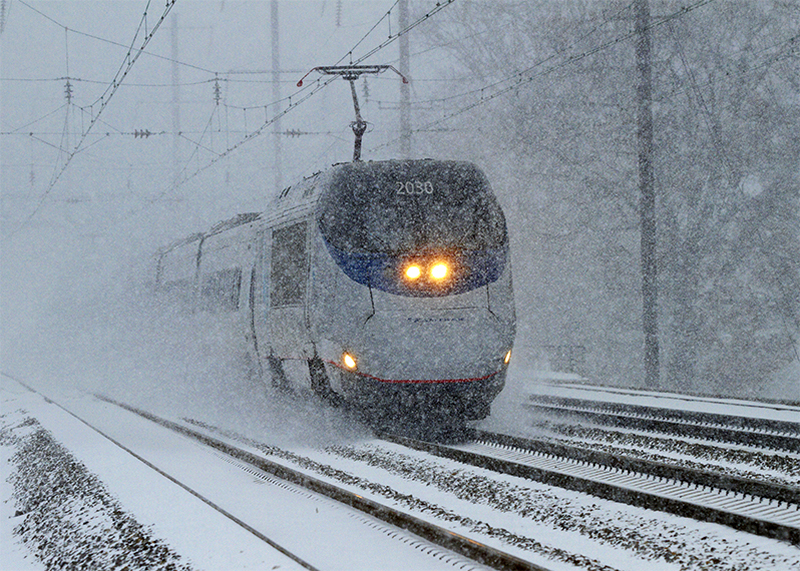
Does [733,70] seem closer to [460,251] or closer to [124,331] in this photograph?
[460,251]

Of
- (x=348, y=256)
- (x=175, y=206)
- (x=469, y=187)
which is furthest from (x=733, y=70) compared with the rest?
(x=175, y=206)

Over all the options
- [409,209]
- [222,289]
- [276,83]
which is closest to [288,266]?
[409,209]

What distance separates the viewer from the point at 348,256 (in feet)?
30.0

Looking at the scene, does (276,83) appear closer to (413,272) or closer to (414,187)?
(414,187)

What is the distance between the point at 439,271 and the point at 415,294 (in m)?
0.35

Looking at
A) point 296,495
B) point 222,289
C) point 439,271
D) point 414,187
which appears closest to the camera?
point 296,495

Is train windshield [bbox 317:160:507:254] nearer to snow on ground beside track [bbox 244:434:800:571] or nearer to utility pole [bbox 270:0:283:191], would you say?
snow on ground beside track [bbox 244:434:800:571]

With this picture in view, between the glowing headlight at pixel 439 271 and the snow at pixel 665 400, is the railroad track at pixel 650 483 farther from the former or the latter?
the snow at pixel 665 400

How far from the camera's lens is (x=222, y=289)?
13.9 metres

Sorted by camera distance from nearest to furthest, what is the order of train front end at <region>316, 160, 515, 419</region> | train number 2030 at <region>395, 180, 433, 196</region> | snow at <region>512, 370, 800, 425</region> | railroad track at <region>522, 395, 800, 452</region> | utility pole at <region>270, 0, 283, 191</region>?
1. railroad track at <region>522, 395, 800, 452</region>
2. train front end at <region>316, 160, 515, 419</region>
3. train number 2030 at <region>395, 180, 433, 196</region>
4. snow at <region>512, 370, 800, 425</region>
5. utility pole at <region>270, 0, 283, 191</region>

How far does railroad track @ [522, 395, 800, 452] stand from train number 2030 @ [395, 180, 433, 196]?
3234mm

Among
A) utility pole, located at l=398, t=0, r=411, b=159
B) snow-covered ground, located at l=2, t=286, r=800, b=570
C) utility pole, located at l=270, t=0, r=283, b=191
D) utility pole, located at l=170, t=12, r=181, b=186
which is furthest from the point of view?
utility pole, located at l=170, t=12, r=181, b=186

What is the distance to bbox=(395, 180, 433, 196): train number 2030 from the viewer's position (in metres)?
9.55

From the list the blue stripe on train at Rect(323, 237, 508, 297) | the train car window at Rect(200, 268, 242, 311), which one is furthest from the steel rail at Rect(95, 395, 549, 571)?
the train car window at Rect(200, 268, 242, 311)
